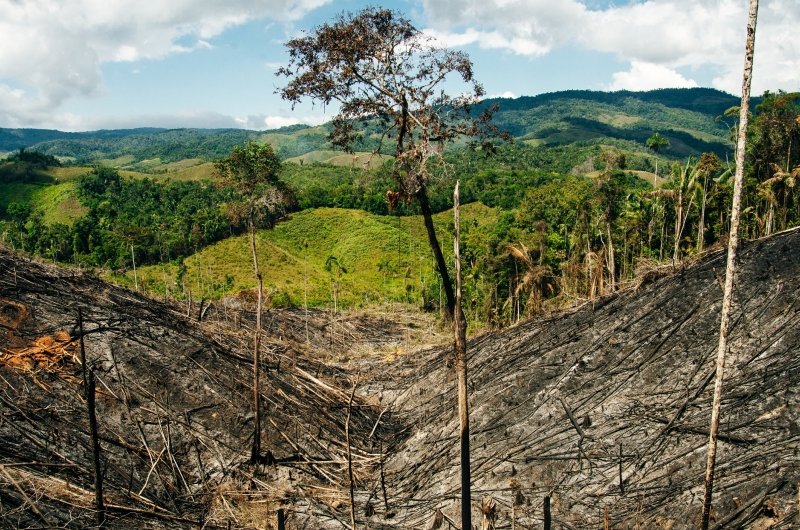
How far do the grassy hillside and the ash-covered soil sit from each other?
25.6 meters

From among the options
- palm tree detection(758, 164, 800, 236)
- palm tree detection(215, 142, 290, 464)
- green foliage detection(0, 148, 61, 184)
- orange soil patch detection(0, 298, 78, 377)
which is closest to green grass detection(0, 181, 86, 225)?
green foliage detection(0, 148, 61, 184)

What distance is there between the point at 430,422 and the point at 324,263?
50.9 meters

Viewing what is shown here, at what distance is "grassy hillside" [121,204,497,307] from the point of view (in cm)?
4966

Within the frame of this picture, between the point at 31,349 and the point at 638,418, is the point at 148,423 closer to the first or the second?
the point at 31,349

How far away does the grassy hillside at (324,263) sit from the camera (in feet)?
163

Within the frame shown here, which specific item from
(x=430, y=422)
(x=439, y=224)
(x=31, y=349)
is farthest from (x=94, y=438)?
(x=439, y=224)

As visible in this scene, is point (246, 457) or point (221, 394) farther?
point (221, 394)

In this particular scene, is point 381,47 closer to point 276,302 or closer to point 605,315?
point 605,315

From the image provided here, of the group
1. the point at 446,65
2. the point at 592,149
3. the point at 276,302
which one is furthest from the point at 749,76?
the point at 592,149

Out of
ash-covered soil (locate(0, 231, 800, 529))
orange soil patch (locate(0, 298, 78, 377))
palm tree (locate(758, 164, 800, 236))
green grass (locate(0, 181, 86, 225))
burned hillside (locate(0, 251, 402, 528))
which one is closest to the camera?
ash-covered soil (locate(0, 231, 800, 529))

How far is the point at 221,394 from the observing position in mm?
13859

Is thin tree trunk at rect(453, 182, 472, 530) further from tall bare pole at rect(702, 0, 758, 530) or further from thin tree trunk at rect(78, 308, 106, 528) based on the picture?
thin tree trunk at rect(78, 308, 106, 528)

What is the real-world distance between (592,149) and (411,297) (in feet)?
277

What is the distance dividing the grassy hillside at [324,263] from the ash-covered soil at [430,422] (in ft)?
84.1
